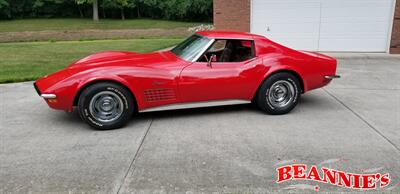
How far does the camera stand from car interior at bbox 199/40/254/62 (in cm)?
470

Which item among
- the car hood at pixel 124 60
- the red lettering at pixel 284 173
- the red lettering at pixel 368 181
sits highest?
the car hood at pixel 124 60

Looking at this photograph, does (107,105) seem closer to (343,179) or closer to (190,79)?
(190,79)

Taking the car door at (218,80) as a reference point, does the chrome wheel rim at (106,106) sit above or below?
below

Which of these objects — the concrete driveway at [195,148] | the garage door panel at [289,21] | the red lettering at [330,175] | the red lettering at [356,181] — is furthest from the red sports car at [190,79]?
the garage door panel at [289,21]

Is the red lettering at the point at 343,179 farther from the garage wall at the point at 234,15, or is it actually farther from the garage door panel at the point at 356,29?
the garage door panel at the point at 356,29

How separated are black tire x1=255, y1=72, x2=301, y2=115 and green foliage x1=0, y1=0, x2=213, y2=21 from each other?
1388 inches

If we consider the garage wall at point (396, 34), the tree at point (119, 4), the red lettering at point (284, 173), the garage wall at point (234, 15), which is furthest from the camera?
the tree at point (119, 4)

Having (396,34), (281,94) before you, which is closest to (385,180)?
(281,94)

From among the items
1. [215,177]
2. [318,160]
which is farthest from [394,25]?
[215,177]

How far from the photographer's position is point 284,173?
9.97 feet

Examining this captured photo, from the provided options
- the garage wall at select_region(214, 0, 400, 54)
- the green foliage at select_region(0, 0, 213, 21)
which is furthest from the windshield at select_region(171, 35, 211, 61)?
the green foliage at select_region(0, 0, 213, 21)

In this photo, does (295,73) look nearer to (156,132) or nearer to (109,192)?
(156,132)

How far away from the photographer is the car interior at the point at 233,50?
15.4ft

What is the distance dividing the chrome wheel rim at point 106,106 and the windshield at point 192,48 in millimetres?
1145
